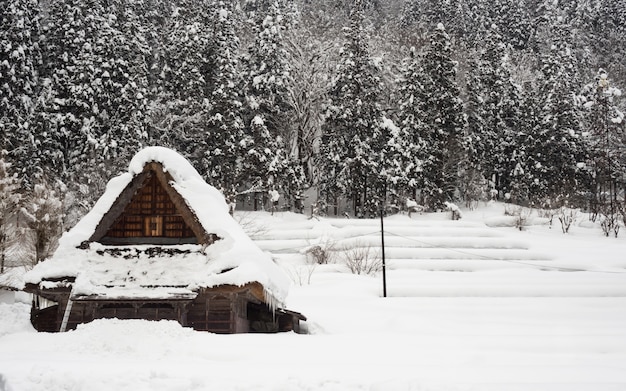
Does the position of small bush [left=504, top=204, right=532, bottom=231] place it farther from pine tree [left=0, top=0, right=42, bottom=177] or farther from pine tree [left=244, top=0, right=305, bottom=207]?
pine tree [left=0, top=0, right=42, bottom=177]

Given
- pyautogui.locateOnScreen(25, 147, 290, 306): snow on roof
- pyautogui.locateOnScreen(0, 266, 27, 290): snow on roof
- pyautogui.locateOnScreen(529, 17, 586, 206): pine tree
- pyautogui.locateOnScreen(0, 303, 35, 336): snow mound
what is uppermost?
pyautogui.locateOnScreen(529, 17, 586, 206): pine tree

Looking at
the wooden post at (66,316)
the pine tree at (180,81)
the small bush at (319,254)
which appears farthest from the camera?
the pine tree at (180,81)

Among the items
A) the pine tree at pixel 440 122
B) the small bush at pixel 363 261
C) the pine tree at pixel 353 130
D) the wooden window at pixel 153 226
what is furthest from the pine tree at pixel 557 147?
the wooden window at pixel 153 226

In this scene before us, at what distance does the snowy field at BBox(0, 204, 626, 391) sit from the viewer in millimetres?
8055

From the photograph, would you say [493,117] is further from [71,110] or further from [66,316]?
[66,316]

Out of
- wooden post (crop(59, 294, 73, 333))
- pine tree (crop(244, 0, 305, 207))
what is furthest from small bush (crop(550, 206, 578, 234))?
wooden post (crop(59, 294, 73, 333))

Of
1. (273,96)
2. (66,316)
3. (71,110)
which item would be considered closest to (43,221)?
(71,110)

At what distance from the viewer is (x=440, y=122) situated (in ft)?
135

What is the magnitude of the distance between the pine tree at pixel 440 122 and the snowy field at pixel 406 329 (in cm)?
272

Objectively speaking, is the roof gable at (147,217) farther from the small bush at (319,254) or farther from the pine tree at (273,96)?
the pine tree at (273,96)

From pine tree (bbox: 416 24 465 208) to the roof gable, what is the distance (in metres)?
28.4

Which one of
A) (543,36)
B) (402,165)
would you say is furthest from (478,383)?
(543,36)

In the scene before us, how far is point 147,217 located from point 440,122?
31338 millimetres

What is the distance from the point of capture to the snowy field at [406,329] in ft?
26.4
